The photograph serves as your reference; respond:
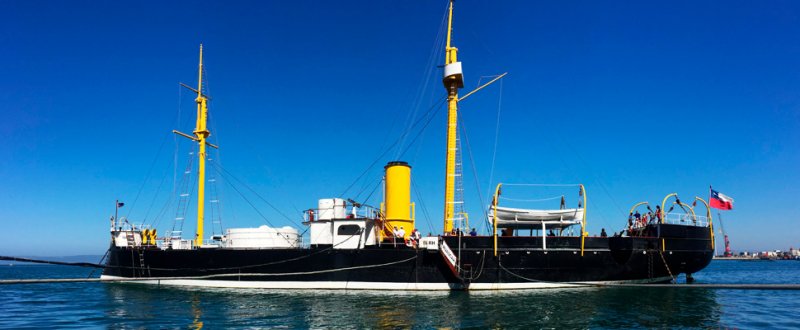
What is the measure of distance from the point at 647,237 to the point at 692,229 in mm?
2980

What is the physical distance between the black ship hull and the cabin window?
1061 mm

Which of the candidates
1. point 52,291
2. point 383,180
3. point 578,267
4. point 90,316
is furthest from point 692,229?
point 52,291

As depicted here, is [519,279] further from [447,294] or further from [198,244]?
[198,244]

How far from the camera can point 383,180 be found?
28.5 metres

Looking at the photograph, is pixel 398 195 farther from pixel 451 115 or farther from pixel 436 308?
pixel 436 308

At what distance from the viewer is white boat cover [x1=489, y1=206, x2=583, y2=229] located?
2548 centimetres

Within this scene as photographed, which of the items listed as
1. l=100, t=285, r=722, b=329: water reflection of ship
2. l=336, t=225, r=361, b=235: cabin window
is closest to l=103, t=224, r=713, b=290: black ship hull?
l=100, t=285, r=722, b=329: water reflection of ship

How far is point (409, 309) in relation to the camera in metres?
19.9

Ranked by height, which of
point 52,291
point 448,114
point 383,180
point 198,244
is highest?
point 448,114

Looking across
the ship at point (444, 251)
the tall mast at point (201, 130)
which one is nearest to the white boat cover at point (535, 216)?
the ship at point (444, 251)

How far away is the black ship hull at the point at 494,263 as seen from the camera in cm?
2530

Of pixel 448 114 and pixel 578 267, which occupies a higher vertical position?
pixel 448 114

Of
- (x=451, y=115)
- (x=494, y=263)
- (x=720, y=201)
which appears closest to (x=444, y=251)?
(x=494, y=263)

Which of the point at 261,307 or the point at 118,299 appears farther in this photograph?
the point at 118,299
